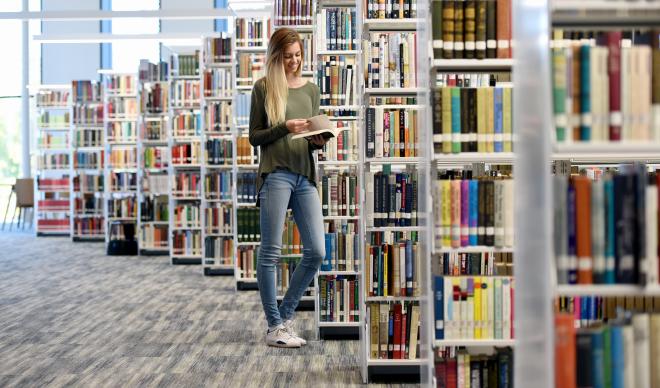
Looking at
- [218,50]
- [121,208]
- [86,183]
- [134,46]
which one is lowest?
[121,208]

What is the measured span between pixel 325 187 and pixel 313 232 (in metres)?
1.03

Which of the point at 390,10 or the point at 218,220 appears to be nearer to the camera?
the point at 390,10

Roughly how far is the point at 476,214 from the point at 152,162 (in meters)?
8.86

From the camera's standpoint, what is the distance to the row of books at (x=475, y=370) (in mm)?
3041

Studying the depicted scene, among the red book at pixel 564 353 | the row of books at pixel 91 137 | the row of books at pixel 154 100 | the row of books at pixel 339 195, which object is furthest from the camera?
the row of books at pixel 91 137

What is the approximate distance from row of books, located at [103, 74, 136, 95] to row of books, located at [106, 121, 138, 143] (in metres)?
0.48

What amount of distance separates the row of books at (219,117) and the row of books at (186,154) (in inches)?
42.7

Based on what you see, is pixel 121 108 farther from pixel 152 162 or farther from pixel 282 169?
pixel 282 169

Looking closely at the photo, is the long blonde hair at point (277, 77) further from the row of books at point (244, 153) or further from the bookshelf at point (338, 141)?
the row of books at point (244, 153)

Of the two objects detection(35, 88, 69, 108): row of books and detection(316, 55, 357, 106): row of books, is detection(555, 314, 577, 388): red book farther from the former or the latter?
detection(35, 88, 69, 108): row of books

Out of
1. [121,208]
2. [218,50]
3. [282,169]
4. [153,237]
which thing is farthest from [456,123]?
[121,208]

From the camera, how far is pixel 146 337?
5402mm

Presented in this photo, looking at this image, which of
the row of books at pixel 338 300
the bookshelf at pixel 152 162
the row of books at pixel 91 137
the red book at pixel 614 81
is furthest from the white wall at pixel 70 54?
the red book at pixel 614 81

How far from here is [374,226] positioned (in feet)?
14.1
